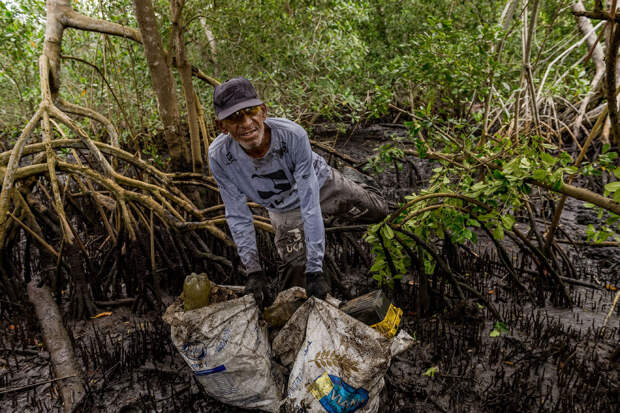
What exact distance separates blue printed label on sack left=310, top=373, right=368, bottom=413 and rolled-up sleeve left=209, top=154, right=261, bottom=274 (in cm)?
74

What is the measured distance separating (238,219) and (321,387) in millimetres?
1021

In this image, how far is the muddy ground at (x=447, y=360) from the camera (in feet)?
6.70

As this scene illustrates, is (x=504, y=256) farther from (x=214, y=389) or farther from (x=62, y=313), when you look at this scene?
(x=62, y=313)

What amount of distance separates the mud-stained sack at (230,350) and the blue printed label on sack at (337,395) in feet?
1.10

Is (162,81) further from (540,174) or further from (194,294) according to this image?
(540,174)

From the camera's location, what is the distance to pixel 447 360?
2.31 meters

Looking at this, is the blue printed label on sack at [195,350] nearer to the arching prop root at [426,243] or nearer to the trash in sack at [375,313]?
the trash in sack at [375,313]

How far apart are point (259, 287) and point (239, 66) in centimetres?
413

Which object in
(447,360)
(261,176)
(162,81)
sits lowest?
(447,360)

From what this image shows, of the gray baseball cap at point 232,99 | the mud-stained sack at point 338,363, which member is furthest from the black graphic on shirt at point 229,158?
the mud-stained sack at point 338,363

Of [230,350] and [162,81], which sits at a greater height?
[162,81]

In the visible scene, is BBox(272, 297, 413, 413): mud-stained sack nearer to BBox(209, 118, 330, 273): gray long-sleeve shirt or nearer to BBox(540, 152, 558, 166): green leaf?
BBox(209, 118, 330, 273): gray long-sleeve shirt

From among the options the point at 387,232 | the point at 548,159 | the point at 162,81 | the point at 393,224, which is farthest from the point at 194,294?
the point at 162,81

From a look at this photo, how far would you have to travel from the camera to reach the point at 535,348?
94.1 inches
